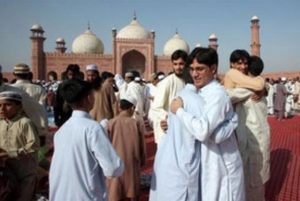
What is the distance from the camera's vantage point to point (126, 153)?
321cm

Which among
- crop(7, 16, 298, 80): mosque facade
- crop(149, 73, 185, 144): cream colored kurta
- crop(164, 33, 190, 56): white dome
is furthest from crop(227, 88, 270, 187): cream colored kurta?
crop(164, 33, 190, 56): white dome

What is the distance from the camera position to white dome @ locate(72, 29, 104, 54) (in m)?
32.3

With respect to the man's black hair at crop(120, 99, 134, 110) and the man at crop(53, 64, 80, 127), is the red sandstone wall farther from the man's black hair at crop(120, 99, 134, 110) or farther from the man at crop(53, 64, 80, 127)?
the man's black hair at crop(120, 99, 134, 110)

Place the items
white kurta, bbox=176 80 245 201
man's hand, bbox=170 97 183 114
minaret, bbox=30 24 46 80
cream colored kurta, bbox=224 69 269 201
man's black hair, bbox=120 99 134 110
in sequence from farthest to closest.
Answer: minaret, bbox=30 24 46 80 → man's black hair, bbox=120 99 134 110 → cream colored kurta, bbox=224 69 269 201 → man's hand, bbox=170 97 183 114 → white kurta, bbox=176 80 245 201

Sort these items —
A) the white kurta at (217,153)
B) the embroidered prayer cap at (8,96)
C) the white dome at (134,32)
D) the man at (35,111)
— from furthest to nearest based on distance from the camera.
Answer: the white dome at (134,32) < the man at (35,111) < the embroidered prayer cap at (8,96) < the white kurta at (217,153)

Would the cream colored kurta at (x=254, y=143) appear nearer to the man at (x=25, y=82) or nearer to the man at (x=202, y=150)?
the man at (x=202, y=150)

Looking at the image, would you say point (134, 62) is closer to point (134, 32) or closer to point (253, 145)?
point (134, 32)

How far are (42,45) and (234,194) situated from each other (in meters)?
29.9

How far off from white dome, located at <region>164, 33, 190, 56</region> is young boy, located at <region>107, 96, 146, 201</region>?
101 feet

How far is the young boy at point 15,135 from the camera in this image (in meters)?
2.80

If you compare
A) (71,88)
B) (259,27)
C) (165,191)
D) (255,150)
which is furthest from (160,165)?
(259,27)

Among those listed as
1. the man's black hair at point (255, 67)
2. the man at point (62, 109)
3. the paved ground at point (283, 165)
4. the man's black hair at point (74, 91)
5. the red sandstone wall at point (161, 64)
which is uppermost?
the red sandstone wall at point (161, 64)

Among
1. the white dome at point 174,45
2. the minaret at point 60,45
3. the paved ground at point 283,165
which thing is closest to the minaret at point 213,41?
the white dome at point 174,45

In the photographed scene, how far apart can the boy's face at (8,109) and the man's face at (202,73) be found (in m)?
1.50
